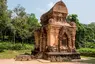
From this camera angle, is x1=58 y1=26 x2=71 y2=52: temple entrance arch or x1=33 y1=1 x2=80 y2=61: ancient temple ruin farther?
x1=58 y1=26 x2=71 y2=52: temple entrance arch

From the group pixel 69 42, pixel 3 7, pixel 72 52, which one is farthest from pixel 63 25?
pixel 3 7

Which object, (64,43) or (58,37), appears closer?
(58,37)

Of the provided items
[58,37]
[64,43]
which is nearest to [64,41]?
[64,43]

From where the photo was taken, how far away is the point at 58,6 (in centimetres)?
1577

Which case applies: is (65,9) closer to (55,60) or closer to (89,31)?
(55,60)

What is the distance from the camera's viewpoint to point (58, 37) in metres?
14.9

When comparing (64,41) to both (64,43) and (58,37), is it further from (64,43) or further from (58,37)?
(58,37)

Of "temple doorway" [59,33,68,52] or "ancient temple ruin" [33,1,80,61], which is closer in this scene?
"ancient temple ruin" [33,1,80,61]

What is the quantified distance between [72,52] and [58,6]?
4847 millimetres

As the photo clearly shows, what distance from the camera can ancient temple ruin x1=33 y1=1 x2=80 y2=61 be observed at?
14.2 metres

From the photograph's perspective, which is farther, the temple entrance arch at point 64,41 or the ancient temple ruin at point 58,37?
the temple entrance arch at point 64,41

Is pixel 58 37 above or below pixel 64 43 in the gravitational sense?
above

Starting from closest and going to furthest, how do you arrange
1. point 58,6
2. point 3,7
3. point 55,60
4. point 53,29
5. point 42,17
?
1. point 55,60
2. point 53,29
3. point 58,6
4. point 42,17
5. point 3,7

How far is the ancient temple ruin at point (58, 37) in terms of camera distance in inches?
558
